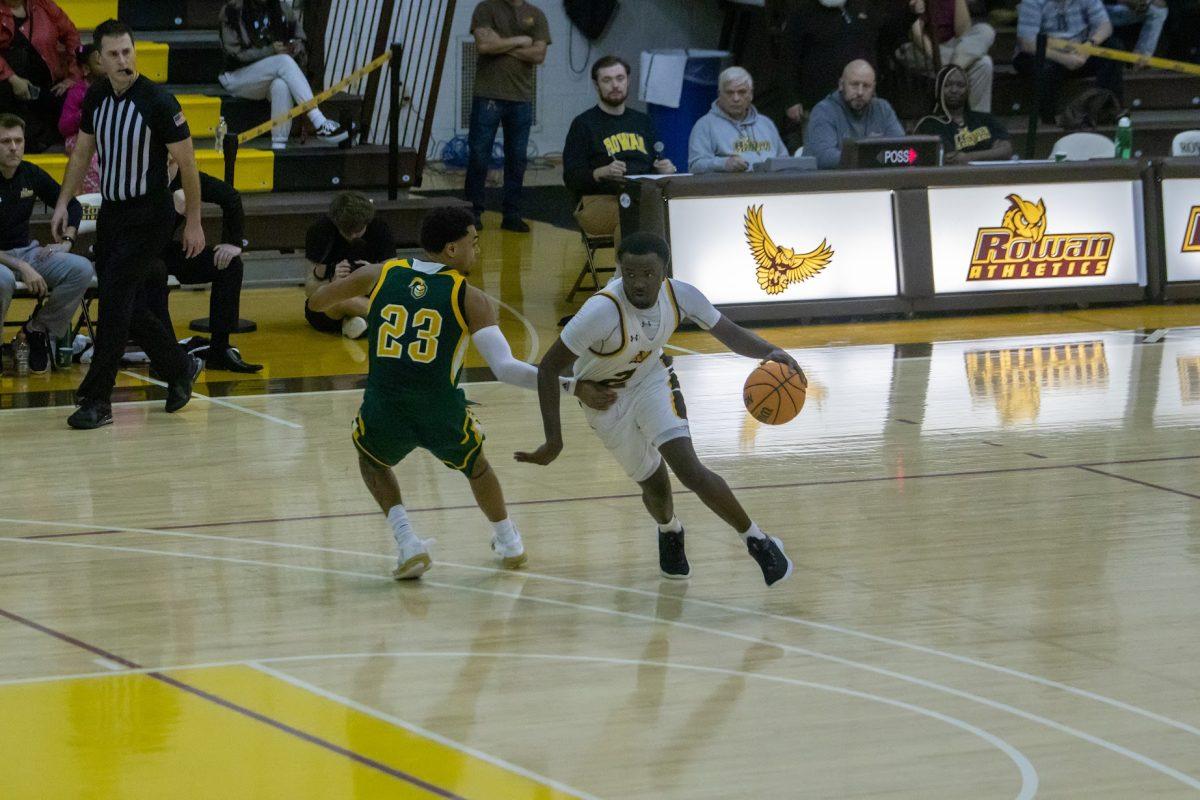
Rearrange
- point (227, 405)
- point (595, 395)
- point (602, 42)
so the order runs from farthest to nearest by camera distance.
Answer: point (602, 42), point (227, 405), point (595, 395)

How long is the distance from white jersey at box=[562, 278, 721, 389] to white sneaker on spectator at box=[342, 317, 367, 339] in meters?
5.83

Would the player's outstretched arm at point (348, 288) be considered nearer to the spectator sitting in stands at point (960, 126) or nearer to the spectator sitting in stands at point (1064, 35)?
the spectator sitting in stands at point (960, 126)

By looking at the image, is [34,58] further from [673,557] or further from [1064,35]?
[1064,35]

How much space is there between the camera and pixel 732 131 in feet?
44.5

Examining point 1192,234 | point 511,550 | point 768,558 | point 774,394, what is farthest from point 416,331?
point 1192,234

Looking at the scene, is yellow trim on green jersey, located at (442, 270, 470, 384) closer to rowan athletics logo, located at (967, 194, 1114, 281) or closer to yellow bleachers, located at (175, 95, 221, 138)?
rowan athletics logo, located at (967, 194, 1114, 281)

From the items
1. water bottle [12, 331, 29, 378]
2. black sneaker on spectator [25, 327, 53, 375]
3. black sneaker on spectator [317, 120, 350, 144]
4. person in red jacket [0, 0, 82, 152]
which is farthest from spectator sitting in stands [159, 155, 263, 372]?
black sneaker on spectator [317, 120, 350, 144]

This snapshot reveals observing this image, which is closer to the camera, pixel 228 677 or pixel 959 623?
pixel 228 677

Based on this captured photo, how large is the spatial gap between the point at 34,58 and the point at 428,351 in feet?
26.5

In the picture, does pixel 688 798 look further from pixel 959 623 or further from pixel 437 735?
pixel 959 623

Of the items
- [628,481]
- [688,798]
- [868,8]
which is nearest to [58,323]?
[628,481]

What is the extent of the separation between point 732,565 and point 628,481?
1528 mm

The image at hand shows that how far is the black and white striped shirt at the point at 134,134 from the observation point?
30.3 feet

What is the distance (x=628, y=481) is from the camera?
28.0ft
